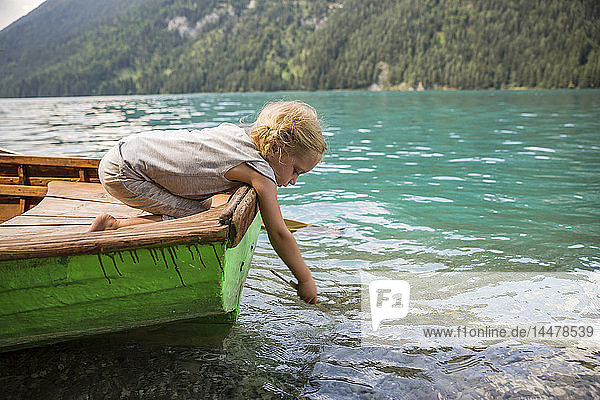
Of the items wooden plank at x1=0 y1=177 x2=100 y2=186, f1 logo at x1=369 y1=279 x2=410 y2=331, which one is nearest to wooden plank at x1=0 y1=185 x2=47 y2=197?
wooden plank at x1=0 y1=177 x2=100 y2=186

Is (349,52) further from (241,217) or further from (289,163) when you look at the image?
(241,217)

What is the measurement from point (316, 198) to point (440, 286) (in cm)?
411

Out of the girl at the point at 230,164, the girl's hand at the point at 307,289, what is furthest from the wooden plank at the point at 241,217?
the girl's hand at the point at 307,289

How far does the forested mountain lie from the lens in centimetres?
10938

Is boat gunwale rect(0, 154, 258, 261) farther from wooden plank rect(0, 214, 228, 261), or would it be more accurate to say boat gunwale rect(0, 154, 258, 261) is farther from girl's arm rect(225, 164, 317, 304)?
girl's arm rect(225, 164, 317, 304)

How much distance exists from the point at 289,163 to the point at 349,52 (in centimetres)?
13874

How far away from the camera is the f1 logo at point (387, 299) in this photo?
3.77m

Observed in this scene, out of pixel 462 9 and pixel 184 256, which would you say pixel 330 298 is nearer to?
pixel 184 256

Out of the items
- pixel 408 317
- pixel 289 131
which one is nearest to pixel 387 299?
pixel 408 317

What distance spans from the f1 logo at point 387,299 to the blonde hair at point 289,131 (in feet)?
4.86

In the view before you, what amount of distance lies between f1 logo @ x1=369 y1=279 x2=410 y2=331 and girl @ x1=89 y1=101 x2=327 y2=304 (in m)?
0.93

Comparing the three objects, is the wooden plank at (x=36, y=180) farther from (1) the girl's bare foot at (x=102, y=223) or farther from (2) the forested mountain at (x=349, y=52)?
(2) the forested mountain at (x=349, y=52)

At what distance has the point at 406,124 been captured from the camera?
22.9 m

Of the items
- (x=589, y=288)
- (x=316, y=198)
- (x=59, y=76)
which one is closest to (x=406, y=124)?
(x=316, y=198)
